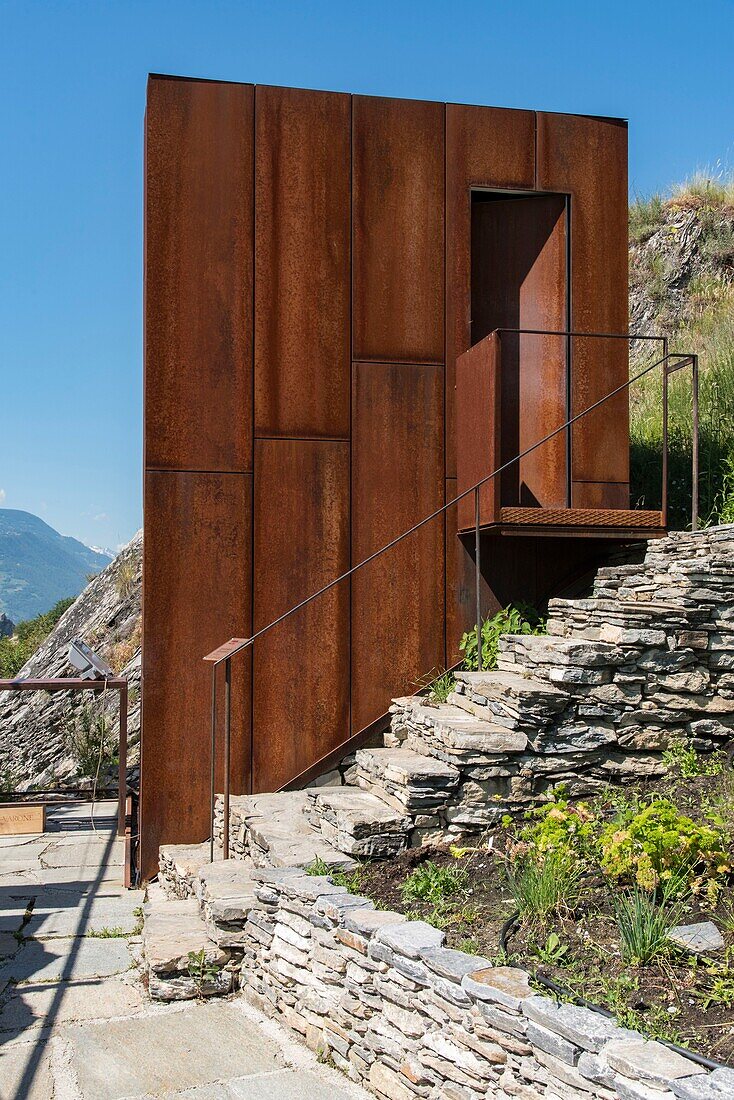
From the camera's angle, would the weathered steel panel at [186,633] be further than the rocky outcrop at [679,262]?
No

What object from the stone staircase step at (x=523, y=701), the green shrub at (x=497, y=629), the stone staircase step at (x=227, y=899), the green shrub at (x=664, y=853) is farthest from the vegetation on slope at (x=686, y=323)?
the stone staircase step at (x=227, y=899)

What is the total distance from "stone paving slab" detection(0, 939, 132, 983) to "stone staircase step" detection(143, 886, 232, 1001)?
1.37 feet

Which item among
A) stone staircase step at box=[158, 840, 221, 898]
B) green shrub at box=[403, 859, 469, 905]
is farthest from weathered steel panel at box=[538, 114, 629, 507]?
stone staircase step at box=[158, 840, 221, 898]

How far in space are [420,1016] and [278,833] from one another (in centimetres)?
248

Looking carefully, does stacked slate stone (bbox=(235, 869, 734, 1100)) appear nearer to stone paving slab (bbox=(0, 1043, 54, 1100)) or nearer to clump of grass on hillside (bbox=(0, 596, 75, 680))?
stone paving slab (bbox=(0, 1043, 54, 1100))

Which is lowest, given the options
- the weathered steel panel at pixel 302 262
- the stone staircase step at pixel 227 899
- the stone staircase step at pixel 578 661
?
the stone staircase step at pixel 227 899

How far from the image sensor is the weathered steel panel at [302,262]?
325 inches

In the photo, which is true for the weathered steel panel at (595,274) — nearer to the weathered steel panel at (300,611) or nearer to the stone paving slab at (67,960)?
the weathered steel panel at (300,611)

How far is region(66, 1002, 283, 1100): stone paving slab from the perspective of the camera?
462 centimetres

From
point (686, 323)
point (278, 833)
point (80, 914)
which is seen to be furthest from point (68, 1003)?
point (686, 323)

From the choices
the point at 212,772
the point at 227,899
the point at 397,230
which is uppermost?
the point at 397,230

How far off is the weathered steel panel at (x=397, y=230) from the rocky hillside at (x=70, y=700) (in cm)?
656

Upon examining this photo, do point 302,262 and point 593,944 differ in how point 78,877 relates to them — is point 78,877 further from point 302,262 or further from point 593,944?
point 593,944

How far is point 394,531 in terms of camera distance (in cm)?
845
